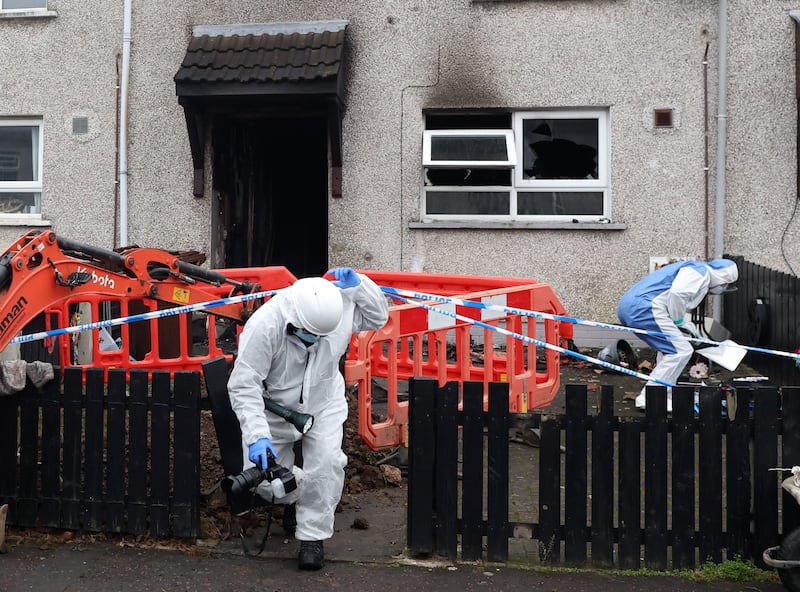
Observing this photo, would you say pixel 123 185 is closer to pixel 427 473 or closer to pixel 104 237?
pixel 104 237

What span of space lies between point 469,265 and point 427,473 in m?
5.99

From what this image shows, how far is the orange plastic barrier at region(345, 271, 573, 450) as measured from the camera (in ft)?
17.7

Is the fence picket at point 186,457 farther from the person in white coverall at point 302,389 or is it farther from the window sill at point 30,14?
the window sill at point 30,14

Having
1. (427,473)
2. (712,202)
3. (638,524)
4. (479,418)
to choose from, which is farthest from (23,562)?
(712,202)

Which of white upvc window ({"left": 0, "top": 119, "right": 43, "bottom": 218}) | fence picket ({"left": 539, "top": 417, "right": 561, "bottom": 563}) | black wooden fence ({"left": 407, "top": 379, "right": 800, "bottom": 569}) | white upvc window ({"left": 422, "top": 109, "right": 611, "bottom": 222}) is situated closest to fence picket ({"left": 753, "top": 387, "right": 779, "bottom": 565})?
black wooden fence ({"left": 407, "top": 379, "right": 800, "bottom": 569})

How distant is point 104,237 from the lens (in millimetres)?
10602

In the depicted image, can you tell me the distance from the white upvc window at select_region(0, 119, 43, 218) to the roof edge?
2.64 m

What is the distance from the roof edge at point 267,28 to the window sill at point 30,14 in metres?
1.91

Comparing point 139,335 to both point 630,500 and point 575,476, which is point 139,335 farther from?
point 630,500

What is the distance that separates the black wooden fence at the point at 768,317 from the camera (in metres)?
7.83

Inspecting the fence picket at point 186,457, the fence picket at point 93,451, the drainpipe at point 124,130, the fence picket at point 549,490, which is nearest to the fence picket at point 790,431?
the fence picket at point 549,490

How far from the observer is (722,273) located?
24.7 feet

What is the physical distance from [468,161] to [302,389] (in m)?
6.21

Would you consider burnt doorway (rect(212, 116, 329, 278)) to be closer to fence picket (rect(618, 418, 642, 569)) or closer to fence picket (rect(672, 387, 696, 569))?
fence picket (rect(618, 418, 642, 569))
